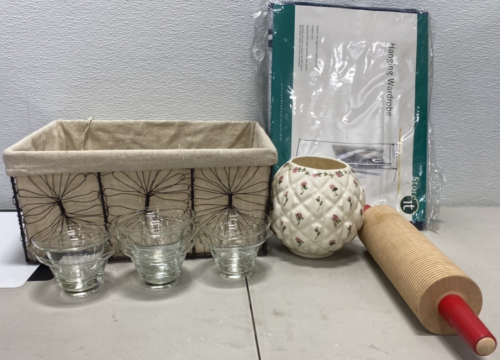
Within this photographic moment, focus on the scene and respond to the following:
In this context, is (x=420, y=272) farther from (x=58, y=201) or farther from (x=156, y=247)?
(x=58, y=201)

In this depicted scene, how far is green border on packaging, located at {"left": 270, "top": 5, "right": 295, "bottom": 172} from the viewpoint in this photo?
69cm

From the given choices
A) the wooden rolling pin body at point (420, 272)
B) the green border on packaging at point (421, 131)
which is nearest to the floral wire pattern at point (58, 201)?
the wooden rolling pin body at point (420, 272)

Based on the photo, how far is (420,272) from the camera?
1.49 feet

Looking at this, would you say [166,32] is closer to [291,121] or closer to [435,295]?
[291,121]

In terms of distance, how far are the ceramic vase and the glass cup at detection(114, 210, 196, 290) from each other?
0.13m

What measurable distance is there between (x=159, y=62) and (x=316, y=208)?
14.9 inches

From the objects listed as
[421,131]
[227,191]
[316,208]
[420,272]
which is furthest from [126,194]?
[421,131]

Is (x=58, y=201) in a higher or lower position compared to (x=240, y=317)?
higher

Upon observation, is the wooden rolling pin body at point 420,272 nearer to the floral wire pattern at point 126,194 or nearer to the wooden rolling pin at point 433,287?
the wooden rolling pin at point 433,287

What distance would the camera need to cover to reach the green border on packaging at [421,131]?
0.72 metres

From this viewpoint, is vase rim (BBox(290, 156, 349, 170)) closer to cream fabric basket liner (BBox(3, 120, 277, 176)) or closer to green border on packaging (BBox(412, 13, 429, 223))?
cream fabric basket liner (BBox(3, 120, 277, 176))

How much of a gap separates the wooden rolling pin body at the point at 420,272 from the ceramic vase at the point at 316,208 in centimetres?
5

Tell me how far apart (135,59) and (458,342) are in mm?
622

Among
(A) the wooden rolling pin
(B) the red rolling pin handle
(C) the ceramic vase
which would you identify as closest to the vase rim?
(C) the ceramic vase
